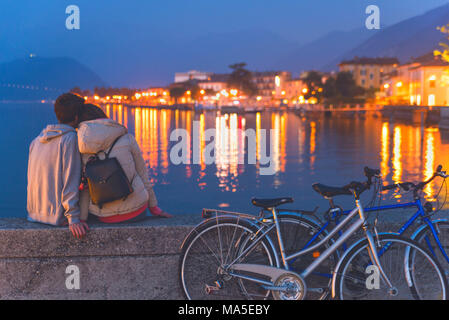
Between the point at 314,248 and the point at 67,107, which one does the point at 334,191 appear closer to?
the point at 314,248

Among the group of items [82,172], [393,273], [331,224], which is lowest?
[393,273]

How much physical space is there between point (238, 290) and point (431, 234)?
1.48 m

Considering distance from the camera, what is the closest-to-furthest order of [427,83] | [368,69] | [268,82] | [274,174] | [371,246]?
1. [371,246]
2. [274,174]
3. [427,83]
4. [368,69]
5. [268,82]

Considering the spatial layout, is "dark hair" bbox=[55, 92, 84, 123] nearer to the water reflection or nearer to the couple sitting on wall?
the couple sitting on wall

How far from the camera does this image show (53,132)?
4293 mm

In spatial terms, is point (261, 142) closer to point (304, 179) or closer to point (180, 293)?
point (304, 179)

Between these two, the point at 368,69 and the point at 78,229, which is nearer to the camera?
the point at 78,229

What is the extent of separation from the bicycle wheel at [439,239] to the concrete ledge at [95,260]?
5.74 feet

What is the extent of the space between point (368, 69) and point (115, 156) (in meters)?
132

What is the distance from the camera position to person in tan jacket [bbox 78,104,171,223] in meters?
4.21

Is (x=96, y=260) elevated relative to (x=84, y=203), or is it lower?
lower

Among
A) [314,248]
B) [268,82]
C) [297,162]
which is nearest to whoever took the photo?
[314,248]

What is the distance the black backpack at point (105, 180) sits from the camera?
4148 mm

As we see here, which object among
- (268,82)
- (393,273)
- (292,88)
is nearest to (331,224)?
(393,273)
